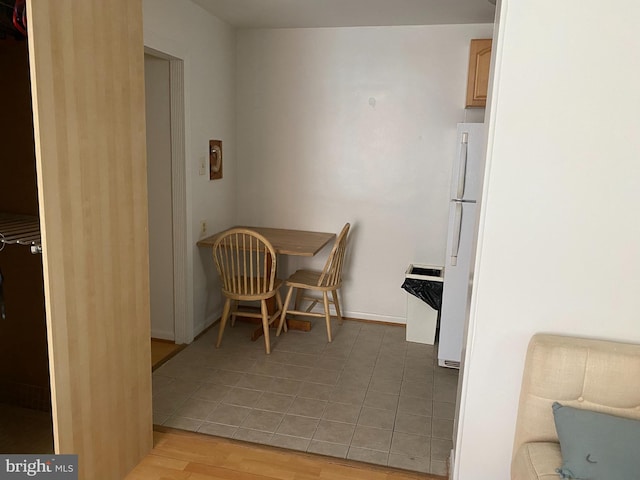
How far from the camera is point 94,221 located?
1.83 m

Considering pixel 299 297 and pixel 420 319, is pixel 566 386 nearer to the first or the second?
pixel 420 319

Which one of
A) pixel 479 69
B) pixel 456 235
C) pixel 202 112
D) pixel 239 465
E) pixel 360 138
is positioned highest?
pixel 479 69

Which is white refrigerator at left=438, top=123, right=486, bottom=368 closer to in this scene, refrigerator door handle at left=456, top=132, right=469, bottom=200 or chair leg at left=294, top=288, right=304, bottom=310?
refrigerator door handle at left=456, top=132, right=469, bottom=200

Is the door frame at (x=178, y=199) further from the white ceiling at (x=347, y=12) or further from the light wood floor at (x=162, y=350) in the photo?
the white ceiling at (x=347, y=12)

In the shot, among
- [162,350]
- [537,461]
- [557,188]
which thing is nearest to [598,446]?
[537,461]

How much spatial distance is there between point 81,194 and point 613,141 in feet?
6.18

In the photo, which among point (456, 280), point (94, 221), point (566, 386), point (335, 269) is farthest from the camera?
point (335, 269)

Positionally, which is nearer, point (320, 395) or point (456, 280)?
point (320, 395)

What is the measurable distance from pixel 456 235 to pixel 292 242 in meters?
1.30

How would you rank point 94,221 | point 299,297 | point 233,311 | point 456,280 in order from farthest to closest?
point 299,297
point 233,311
point 456,280
point 94,221

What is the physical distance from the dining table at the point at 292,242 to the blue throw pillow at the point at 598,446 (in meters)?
2.17

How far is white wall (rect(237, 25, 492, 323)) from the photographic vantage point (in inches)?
152

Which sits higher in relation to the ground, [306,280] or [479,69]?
[479,69]

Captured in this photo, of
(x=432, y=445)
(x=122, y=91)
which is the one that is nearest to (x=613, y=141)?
(x=432, y=445)
